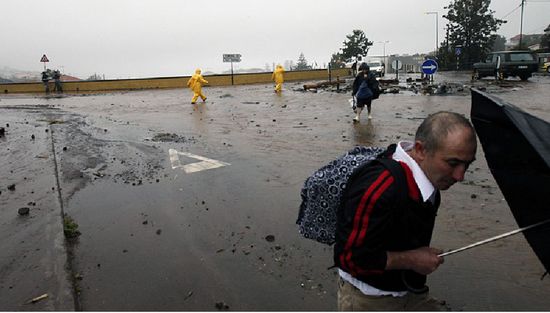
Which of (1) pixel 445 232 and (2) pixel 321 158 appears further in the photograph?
(2) pixel 321 158

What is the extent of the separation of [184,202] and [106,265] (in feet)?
5.81

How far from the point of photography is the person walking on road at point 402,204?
5.18 feet

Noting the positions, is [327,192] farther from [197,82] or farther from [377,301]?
[197,82]

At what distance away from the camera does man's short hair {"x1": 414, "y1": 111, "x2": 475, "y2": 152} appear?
1632mm

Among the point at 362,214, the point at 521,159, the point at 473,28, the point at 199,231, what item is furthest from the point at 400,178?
the point at 473,28

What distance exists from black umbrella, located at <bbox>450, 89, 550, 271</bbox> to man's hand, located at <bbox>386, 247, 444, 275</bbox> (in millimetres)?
186

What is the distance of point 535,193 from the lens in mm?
1670

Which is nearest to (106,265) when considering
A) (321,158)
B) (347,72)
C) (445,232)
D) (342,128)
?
(445,232)

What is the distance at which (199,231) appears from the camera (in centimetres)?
450

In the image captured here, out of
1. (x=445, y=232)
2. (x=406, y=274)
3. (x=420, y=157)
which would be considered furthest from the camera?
(x=445, y=232)

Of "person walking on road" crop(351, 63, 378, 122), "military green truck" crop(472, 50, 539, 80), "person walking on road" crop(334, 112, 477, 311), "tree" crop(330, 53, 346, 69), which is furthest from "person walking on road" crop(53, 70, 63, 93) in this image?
"person walking on road" crop(334, 112, 477, 311)

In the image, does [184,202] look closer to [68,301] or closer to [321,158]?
[68,301]

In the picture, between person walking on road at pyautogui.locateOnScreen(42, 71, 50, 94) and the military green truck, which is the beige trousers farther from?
person walking on road at pyautogui.locateOnScreen(42, 71, 50, 94)

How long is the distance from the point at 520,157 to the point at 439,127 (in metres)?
0.38
